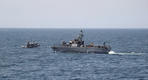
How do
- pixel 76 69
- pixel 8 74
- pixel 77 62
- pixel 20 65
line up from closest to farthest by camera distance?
1. pixel 8 74
2. pixel 76 69
3. pixel 20 65
4. pixel 77 62

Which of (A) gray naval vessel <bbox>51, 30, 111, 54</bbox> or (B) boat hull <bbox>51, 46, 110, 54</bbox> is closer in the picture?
(A) gray naval vessel <bbox>51, 30, 111, 54</bbox>

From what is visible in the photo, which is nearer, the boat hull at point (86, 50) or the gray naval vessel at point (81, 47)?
the gray naval vessel at point (81, 47)

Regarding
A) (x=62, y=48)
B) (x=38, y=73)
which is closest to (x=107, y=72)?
(x=38, y=73)

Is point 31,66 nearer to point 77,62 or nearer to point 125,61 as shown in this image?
point 77,62

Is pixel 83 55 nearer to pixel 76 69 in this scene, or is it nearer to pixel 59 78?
pixel 76 69

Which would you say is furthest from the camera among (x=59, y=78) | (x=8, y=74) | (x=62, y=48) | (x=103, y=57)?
(x=62, y=48)

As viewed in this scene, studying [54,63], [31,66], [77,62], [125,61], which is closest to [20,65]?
[31,66]

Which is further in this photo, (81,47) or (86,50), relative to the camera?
(86,50)

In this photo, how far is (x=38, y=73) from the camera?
64.3 m

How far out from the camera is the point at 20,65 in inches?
2963

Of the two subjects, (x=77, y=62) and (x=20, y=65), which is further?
(x=77, y=62)

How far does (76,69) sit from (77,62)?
1065 cm

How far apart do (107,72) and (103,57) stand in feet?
80.2

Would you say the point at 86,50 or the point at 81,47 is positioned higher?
the point at 81,47
